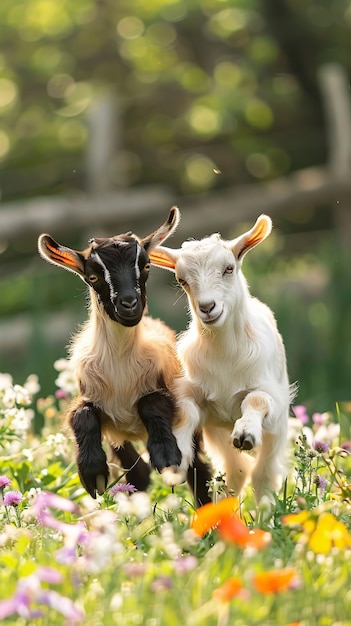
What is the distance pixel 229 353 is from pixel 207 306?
14.0 inches

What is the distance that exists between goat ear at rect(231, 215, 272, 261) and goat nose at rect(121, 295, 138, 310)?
1.62ft

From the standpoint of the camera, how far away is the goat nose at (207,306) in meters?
3.86

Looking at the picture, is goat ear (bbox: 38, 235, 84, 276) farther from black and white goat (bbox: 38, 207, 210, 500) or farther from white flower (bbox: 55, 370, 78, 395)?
white flower (bbox: 55, 370, 78, 395)

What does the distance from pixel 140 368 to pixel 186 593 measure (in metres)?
1.36

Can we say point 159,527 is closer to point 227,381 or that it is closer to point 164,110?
point 227,381

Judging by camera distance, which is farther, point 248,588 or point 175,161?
point 175,161

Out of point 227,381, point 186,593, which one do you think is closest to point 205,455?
point 227,381

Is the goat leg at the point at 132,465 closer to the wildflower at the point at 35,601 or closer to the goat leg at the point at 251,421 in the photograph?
the goat leg at the point at 251,421

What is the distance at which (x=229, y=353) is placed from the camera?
416 centimetres

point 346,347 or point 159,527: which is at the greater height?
A: point 346,347

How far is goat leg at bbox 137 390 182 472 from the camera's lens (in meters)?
3.87

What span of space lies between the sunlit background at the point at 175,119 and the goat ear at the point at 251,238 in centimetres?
865

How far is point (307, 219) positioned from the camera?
17438 millimetres

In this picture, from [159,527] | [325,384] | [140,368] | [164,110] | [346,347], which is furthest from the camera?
[164,110]
